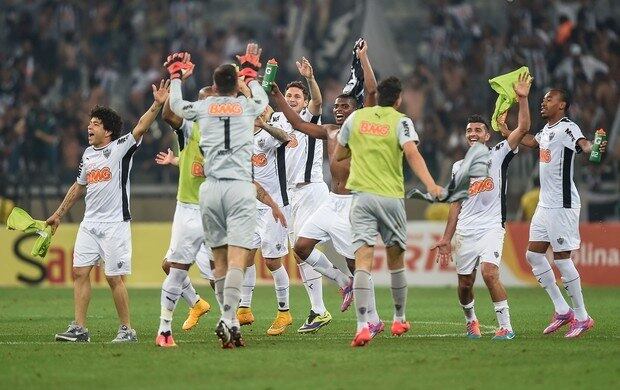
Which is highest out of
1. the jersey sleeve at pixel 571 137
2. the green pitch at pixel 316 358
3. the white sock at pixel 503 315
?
the jersey sleeve at pixel 571 137

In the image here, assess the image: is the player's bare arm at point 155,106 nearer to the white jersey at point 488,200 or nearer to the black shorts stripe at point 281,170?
the black shorts stripe at point 281,170

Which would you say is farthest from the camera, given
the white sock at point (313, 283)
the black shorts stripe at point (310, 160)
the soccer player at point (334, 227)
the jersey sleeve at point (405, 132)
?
the black shorts stripe at point (310, 160)

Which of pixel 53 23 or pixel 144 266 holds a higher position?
pixel 53 23

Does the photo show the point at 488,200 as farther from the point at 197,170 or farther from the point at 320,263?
the point at 197,170

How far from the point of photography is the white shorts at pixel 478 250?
13500mm

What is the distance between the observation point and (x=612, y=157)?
23938mm

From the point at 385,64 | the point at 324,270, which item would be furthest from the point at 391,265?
the point at 385,64

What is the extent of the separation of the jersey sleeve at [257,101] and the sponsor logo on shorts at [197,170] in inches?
40.1

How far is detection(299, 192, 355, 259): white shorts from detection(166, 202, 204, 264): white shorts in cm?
250

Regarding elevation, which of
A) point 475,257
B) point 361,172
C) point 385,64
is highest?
point 385,64

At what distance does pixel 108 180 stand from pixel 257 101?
1.97 meters

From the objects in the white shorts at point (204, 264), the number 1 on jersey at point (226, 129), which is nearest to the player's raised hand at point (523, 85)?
the number 1 on jersey at point (226, 129)

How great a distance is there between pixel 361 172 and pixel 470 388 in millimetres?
3225

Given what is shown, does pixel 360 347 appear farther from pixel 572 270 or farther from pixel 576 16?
pixel 576 16
